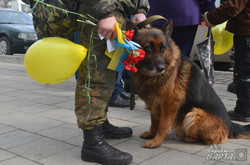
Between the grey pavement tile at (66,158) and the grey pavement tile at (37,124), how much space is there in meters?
0.84

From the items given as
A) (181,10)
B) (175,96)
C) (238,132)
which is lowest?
(238,132)

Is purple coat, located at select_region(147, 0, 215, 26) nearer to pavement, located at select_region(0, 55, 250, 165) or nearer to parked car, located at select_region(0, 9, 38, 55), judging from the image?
pavement, located at select_region(0, 55, 250, 165)

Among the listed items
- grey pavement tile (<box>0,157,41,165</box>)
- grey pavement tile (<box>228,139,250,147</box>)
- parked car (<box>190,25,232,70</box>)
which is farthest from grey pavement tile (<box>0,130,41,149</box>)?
parked car (<box>190,25,232,70</box>)

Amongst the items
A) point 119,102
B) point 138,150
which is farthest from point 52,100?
point 138,150

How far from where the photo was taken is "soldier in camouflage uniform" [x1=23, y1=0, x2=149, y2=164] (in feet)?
8.35

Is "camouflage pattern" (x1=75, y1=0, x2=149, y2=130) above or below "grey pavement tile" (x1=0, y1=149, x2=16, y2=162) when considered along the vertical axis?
above

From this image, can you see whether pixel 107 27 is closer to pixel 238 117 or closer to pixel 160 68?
pixel 160 68

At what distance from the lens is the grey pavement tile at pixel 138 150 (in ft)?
9.53

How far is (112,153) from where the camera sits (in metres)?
2.80

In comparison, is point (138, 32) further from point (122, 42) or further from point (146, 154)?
point (146, 154)

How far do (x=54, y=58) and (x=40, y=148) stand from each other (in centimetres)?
110

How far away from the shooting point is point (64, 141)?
334cm

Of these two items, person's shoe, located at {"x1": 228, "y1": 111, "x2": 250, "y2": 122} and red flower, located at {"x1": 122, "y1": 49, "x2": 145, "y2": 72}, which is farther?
person's shoe, located at {"x1": 228, "y1": 111, "x2": 250, "y2": 122}

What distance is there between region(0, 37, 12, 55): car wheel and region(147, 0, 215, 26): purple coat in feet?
35.3
